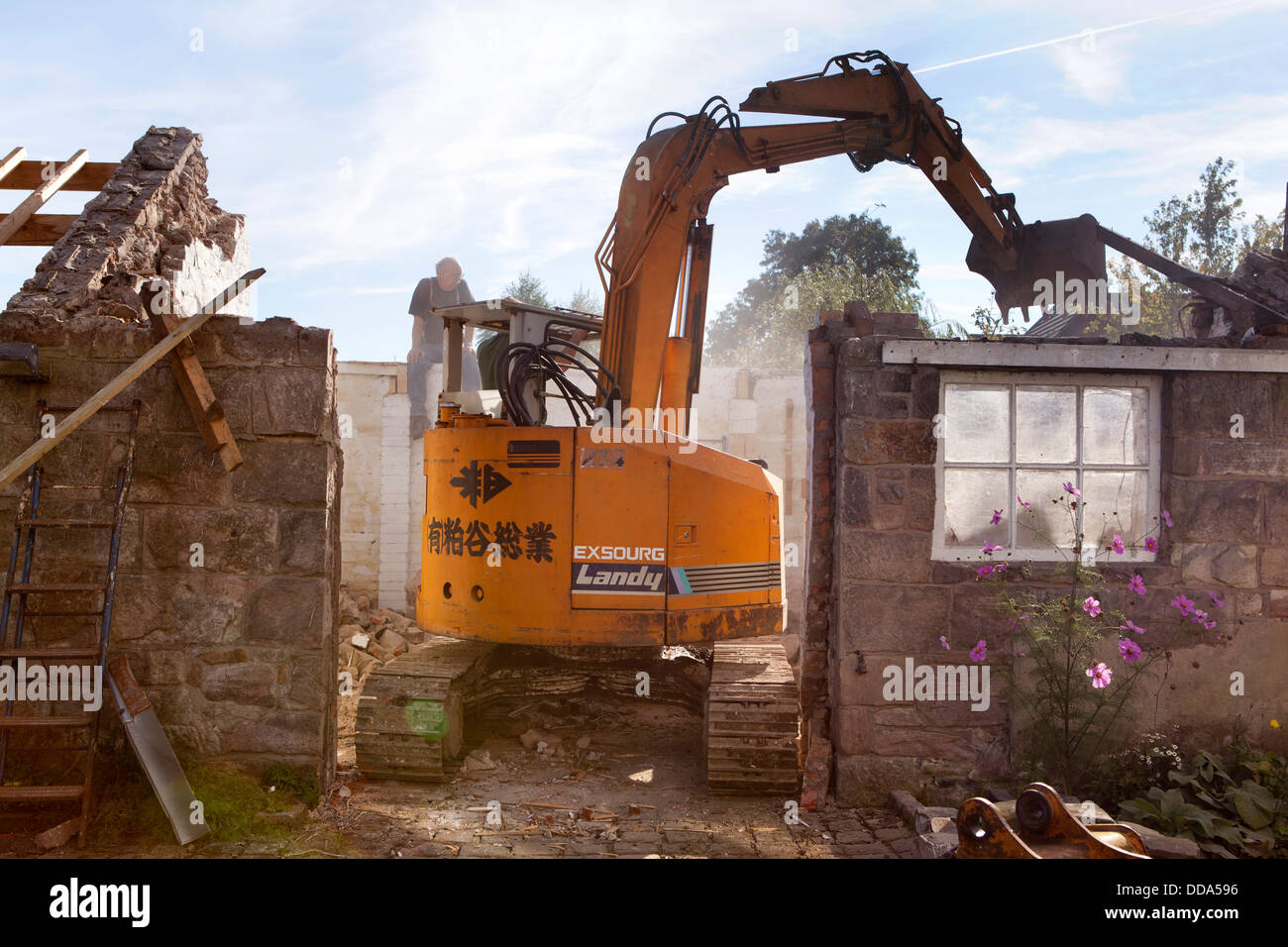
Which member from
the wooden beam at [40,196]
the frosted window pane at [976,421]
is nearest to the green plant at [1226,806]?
the frosted window pane at [976,421]

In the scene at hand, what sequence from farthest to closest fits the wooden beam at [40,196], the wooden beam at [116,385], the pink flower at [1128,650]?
the wooden beam at [40,196]
the pink flower at [1128,650]
the wooden beam at [116,385]

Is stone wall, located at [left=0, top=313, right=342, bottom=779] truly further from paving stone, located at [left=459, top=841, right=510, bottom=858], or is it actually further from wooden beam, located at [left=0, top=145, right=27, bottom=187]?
wooden beam, located at [left=0, top=145, right=27, bottom=187]

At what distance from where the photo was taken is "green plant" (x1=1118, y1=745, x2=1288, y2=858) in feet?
15.8

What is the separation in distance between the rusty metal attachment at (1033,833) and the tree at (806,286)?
65.8 ft

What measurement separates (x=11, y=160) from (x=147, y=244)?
214cm

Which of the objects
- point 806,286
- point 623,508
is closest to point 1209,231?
point 806,286

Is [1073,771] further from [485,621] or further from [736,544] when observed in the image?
[485,621]

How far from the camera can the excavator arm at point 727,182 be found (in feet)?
21.5

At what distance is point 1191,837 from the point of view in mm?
4863

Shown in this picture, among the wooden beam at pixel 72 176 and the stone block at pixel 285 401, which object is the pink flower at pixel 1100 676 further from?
the wooden beam at pixel 72 176

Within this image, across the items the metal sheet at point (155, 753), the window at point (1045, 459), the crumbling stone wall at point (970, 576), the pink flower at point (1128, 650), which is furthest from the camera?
the window at point (1045, 459)

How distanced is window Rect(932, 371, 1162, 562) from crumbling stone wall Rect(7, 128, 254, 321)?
4.34m

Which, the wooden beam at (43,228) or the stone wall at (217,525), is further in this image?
the wooden beam at (43,228)

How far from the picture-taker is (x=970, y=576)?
224 inches
